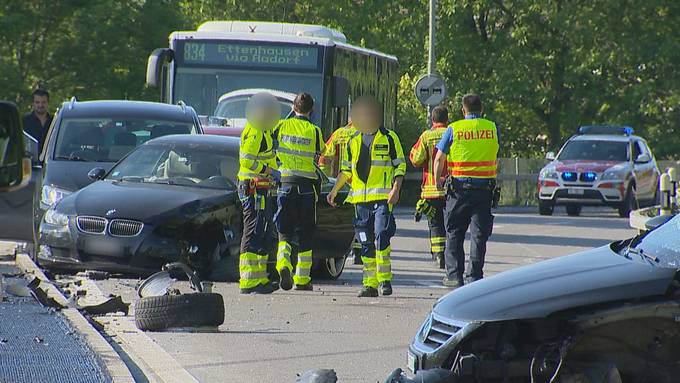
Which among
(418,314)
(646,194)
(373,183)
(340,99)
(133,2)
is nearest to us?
(418,314)

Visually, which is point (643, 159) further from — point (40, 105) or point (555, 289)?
point (555, 289)

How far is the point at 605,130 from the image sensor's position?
33.3 meters

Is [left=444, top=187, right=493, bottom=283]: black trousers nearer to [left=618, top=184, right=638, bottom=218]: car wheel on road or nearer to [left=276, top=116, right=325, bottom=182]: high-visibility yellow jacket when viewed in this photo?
[left=276, top=116, right=325, bottom=182]: high-visibility yellow jacket

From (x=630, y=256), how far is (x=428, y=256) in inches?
482

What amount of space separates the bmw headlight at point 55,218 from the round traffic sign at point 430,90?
17.6 m

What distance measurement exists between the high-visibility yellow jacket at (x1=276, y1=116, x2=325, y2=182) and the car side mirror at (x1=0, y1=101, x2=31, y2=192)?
8886mm

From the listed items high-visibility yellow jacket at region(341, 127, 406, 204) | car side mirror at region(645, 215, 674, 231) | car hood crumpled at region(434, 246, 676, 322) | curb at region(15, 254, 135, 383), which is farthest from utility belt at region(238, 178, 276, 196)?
car hood crumpled at region(434, 246, 676, 322)

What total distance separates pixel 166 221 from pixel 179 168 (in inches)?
54.9

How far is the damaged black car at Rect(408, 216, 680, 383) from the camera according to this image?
6.49 metres

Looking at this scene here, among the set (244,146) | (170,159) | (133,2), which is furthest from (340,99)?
(133,2)

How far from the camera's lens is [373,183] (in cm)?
1364

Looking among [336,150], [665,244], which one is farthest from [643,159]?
[665,244]

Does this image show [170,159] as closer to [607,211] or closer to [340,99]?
[340,99]

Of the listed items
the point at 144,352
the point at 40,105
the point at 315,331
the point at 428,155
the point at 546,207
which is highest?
the point at 40,105
